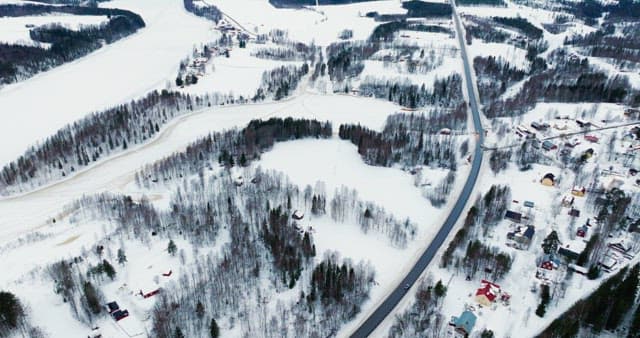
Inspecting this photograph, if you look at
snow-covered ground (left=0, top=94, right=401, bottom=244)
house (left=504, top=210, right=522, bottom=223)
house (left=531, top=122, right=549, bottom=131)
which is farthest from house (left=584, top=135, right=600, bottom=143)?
snow-covered ground (left=0, top=94, right=401, bottom=244)

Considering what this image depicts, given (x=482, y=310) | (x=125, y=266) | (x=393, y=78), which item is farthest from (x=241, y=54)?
(x=482, y=310)

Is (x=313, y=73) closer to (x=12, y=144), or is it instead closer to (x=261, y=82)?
(x=261, y=82)

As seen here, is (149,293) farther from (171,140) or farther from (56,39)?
(56,39)

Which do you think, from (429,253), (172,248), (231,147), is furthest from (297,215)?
(231,147)

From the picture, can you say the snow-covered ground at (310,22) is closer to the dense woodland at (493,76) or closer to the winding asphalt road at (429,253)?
the dense woodland at (493,76)

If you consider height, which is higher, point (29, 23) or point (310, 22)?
point (310, 22)

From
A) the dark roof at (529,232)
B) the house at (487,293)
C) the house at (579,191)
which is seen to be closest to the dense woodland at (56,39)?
the house at (487,293)

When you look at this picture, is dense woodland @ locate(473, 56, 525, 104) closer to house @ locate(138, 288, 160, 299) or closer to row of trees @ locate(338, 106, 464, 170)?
row of trees @ locate(338, 106, 464, 170)
